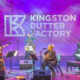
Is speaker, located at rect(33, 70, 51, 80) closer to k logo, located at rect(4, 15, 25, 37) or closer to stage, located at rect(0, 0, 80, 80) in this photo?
stage, located at rect(0, 0, 80, 80)

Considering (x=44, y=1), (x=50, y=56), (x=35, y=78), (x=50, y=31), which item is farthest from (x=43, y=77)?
(x=44, y=1)

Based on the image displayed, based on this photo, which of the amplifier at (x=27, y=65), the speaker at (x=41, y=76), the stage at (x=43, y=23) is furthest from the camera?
the stage at (x=43, y=23)

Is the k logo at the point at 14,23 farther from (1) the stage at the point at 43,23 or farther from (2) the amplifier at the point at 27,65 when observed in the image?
(2) the amplifier at the point at 27,65

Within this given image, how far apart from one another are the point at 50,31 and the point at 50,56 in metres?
2.85

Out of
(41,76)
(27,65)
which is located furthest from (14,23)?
(41,76)

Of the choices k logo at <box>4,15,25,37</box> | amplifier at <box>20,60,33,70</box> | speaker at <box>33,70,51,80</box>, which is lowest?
amplifier at <box>20,60,33,70</box>

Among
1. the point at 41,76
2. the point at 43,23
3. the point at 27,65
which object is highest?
Result: the point at 43,23

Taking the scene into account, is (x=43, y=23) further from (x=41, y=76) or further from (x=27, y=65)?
(x=41, y=76)

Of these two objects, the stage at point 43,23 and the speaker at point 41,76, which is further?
the stage at point 43,23

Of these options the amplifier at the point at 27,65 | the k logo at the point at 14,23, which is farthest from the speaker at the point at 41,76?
the k logo at the point at 14,23

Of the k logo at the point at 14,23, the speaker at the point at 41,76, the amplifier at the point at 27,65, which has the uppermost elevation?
the k logo at the point at 14,23

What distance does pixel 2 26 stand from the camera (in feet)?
32.8

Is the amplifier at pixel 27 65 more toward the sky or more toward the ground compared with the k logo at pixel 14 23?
more toward the ground

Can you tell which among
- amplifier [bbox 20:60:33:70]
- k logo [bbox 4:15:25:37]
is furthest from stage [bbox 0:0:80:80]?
amplifier [bbox 20:60:33:70]
